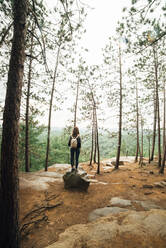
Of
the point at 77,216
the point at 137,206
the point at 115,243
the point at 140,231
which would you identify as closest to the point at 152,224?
the point at 140,231

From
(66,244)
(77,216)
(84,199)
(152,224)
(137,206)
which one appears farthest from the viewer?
(84,199)

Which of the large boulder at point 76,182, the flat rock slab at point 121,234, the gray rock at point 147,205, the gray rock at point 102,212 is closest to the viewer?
the flat rock slab at point 121,234

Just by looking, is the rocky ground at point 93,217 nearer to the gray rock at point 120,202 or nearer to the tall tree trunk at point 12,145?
the gray rock at point 120,202

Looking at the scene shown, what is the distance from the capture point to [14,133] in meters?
2.62

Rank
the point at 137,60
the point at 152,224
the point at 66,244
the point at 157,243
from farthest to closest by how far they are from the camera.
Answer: the point at 137,60 < the point at 152,224 < the point at 66,244 < the point at 157,243

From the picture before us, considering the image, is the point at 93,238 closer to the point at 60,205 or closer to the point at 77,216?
the point at 77,216

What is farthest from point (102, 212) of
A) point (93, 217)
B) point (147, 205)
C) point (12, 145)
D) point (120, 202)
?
point (12, 145)

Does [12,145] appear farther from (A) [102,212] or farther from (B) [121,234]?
(A) [102,212]

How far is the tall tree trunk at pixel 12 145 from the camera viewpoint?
2518 millimetres

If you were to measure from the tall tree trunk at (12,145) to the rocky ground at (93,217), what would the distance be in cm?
80

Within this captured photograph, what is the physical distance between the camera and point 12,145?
259 centimetres

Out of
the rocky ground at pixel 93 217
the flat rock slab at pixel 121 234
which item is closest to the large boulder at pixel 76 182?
the rocky ground at pixel 93 217

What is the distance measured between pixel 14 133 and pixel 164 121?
15042 millimetres

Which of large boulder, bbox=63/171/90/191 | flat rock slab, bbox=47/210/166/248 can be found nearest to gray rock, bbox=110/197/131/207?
flat rock slab, bbox=47/210/166/248
